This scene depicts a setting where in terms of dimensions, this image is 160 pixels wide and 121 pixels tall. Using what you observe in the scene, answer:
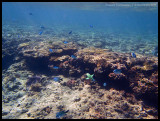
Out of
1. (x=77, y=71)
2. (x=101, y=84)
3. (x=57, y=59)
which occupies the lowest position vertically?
(x=101, y=84)

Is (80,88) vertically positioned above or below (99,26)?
below

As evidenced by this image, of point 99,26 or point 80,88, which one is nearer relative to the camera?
point 80,88

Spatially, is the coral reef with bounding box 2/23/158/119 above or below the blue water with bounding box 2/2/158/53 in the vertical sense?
below

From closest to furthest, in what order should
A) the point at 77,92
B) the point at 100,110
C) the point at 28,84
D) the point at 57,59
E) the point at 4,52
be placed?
1. the point at 100,110
2. the point at 77,92
3. the point at 28,84
4. the point at 57,59
5. the point at 4,52

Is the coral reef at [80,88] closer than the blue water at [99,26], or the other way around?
the coral reef at [80,88]

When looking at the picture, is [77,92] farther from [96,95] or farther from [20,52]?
[20,52]

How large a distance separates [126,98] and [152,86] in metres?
1.45

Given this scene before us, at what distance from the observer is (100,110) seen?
566 cm

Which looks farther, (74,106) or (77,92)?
(77,92)

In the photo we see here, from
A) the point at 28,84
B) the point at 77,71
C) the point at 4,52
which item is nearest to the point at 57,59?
the point at 77,71

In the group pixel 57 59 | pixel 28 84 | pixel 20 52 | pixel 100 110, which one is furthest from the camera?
pixel 20 52

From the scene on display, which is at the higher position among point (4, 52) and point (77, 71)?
point (4, 52)

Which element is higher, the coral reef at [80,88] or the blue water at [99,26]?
the blue water at [99,26]

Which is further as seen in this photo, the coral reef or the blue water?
the blue water
